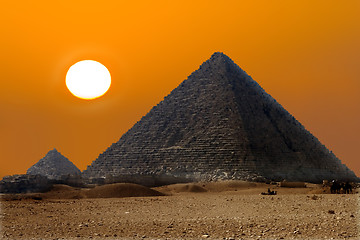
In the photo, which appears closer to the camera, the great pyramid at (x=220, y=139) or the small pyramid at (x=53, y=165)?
the great pyramid at (x=220, y=139)

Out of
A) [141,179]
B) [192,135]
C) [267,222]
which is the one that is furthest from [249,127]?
[267,222]

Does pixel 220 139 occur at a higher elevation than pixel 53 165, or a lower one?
higher

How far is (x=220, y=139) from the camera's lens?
66.2 meters

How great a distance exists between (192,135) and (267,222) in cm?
5910

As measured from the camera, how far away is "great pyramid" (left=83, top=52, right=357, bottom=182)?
63.5 m

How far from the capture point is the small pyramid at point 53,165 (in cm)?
9425

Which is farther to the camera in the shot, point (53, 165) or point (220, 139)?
point (53, 165)

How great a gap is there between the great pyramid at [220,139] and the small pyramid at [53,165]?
61.3 ft

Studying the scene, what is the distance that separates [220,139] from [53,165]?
143 ft

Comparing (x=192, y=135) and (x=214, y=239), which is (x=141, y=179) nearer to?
(x=192, y=135)

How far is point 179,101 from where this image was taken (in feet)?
254

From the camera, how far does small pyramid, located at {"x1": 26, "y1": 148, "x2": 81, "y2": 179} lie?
94.2 m

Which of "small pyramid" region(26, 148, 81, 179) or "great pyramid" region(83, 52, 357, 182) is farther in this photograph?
"small pyramid" region(26, 148, 81, 179)

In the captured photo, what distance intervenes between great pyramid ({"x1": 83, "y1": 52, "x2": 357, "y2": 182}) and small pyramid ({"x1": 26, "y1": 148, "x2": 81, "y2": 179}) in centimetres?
1869
